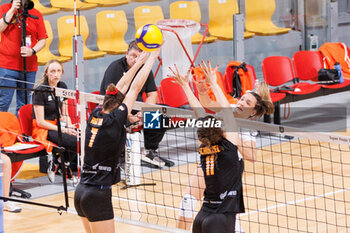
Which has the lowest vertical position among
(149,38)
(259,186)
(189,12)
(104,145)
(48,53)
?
(259,186)

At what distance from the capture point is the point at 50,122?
29.8ft

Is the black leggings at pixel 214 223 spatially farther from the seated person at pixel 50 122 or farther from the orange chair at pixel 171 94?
the orange chair at pixel 171 94

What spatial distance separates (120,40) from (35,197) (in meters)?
4.04

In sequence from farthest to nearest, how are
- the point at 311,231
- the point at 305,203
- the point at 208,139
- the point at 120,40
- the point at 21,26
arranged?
1. the point at 120,40
2. the point at 21,26
3. the point at 305,203
4. the point at 311,231
5. the point at 208,139

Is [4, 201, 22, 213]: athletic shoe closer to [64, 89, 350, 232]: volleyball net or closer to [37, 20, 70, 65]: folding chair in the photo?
[64, 89, 350, 232]: volleyball net

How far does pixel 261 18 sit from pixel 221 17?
1168mm

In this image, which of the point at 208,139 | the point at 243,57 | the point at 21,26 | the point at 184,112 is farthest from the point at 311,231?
the point at 243,57

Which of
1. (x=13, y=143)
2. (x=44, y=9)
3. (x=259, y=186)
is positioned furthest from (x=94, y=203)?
(x=44, y=9)

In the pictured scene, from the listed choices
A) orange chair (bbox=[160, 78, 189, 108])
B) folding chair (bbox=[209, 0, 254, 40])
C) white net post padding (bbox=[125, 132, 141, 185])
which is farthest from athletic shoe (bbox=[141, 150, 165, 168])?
folding chair (bbox=[209, 0, 254, 40])

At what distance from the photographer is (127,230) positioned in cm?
750

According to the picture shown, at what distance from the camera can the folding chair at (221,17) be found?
12539 mm

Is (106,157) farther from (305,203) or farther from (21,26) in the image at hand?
(21,26)

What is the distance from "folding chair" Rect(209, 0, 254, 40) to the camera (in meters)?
12.5

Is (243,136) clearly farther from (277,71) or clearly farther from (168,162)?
(277,71)
